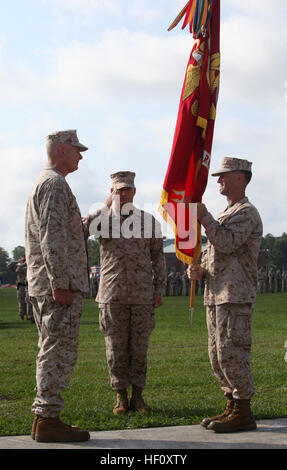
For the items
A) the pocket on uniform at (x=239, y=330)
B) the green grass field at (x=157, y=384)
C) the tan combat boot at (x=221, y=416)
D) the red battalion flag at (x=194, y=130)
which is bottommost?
the green grass field at (x=157, y=384)

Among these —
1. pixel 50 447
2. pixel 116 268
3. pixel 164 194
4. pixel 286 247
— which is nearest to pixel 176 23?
pixel 164 194

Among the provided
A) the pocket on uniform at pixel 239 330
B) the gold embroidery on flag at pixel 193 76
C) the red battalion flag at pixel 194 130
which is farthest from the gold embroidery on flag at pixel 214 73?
the pocket on uniform at pixel 239 330

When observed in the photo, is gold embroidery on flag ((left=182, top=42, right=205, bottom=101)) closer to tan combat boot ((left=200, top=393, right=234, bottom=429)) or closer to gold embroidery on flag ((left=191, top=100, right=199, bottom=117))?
gold embroidery on flag ((left=191, top=100, right=199, bottom=117))

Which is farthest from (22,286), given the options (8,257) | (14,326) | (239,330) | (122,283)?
(8,257)

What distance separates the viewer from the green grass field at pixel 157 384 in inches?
242

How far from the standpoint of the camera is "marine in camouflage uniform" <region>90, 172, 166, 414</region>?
258 inches

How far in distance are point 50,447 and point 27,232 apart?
5.61 feet

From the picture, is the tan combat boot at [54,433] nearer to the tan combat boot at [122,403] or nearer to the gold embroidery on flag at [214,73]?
the tan combat boot at [122,403]

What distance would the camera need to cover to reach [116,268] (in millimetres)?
6648

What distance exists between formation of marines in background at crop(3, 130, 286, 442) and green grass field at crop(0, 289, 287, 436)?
443 millimetres

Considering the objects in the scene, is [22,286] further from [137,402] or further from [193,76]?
[193,76]

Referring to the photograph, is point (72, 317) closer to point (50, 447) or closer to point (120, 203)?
point (50, 447)

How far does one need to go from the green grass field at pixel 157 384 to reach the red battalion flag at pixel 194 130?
1.55 meters
